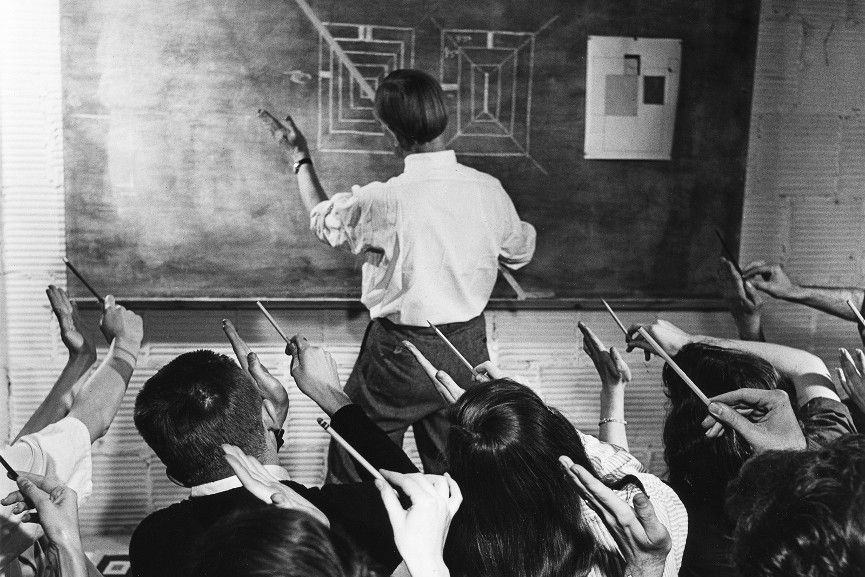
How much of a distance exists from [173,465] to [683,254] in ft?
Answer: 7.21

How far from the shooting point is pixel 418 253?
256cm

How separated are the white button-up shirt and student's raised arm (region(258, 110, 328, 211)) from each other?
0.17m

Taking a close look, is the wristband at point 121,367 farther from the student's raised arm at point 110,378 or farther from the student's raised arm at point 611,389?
the student's raised arm at point 611,389

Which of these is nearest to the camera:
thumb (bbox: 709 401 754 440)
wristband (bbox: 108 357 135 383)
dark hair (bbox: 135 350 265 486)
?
thumb (bbox: 709 401 754 440)

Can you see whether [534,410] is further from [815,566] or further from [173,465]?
[173,465]

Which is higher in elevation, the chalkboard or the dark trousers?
the chalkboard

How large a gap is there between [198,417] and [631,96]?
82.9 inches

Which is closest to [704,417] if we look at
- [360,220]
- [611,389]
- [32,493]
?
[611,389]

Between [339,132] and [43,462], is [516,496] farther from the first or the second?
[339,132]

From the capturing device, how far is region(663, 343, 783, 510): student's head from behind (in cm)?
151

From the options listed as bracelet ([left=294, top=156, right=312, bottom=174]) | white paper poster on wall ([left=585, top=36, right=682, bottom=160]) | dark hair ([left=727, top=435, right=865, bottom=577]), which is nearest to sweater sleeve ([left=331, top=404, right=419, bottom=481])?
dark hair ([left=727, top=435, right=865, bottom=577])

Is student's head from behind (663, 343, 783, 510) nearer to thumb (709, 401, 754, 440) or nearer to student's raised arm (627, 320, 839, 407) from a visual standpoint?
thumb (709, 401, 754, 440)

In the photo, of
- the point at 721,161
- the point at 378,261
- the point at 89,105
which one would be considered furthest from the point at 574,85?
the point at 89,105

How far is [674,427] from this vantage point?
1592 millimetres
